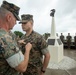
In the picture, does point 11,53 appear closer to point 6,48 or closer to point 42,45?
point 6,48

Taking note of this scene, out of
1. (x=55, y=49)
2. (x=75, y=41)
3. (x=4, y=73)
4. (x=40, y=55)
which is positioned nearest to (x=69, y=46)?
(x=75, y=41)

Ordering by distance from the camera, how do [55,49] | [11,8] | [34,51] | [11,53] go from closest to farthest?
[11,53] → [11,8] → [34,51] → [55,49]

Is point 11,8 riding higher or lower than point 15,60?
higher

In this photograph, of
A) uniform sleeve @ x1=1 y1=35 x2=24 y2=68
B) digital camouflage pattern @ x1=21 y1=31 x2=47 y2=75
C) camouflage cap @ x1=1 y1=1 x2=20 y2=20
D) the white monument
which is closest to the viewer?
uniform sleeve @ x1=1 y1=35 x2=24 y2=68

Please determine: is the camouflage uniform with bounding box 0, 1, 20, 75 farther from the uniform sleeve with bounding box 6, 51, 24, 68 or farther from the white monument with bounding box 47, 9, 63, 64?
the white monument with bounding box 47, 9, 63, 64

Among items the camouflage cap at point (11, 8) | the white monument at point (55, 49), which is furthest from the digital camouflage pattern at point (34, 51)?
the white monument at point (55, 49)

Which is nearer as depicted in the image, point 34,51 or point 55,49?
point 34,51

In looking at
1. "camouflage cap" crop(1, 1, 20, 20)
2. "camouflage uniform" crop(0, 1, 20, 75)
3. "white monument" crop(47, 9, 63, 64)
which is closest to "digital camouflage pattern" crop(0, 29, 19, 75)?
"camouflage uniform" crop(0, 1, 20, 75)

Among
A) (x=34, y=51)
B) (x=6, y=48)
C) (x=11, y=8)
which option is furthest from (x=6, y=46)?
(x=34, y=51)

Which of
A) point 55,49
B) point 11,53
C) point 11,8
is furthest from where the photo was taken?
point 55,49

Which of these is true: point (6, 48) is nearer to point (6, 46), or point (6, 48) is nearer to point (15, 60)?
point (6, 46)

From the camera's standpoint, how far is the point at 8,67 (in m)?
1.89

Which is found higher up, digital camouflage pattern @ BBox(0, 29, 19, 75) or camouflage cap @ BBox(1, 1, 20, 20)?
camouflage cap @ BBox(1, 1, 20, 20)

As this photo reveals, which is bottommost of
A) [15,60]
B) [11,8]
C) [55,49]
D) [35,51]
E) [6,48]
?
[55,49]
